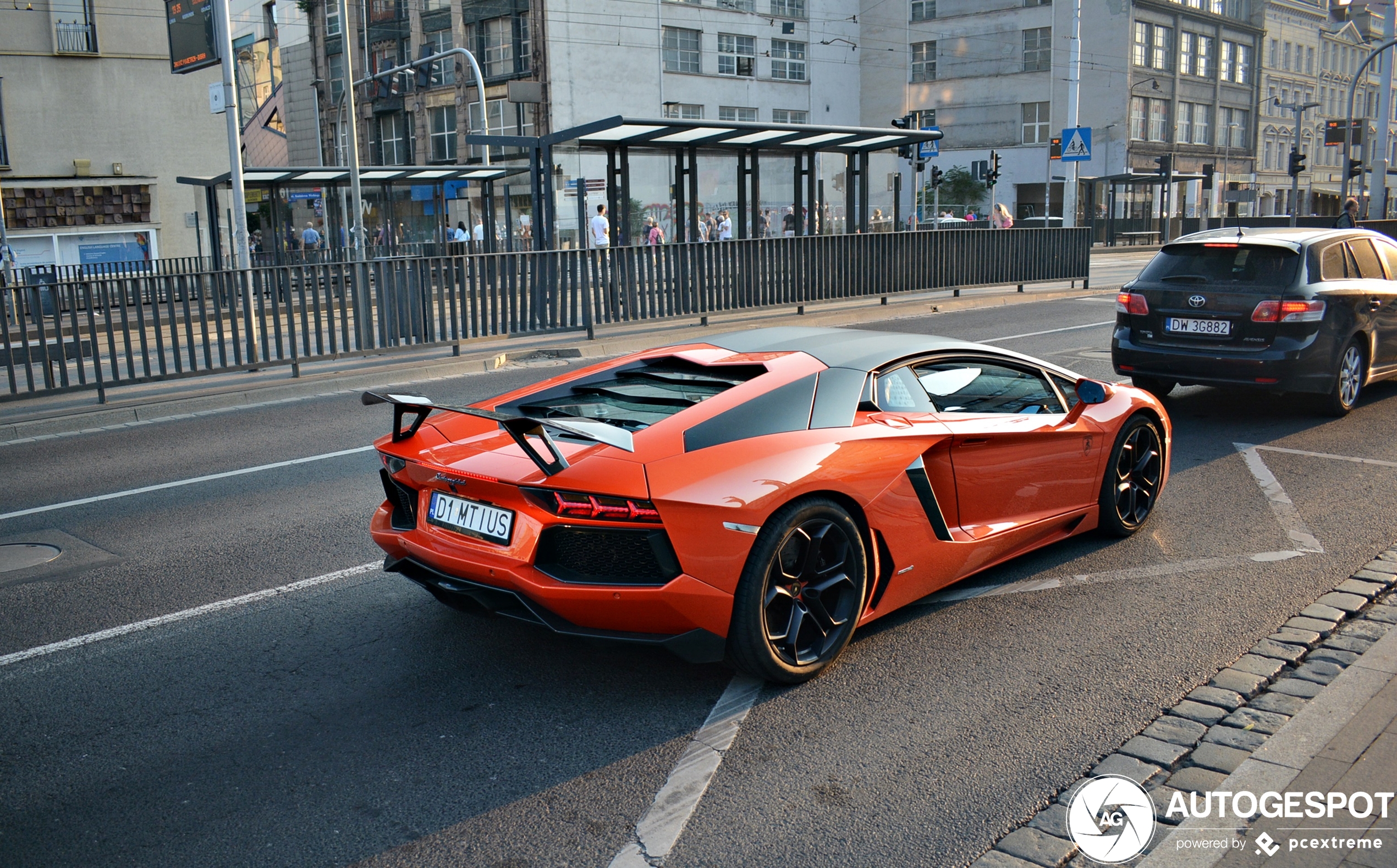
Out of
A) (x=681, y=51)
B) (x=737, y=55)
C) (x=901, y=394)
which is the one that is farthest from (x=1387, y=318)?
(x=737, y=55)

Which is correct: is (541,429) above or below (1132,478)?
above

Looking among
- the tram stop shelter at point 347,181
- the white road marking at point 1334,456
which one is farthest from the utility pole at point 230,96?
the white road marking at point 1334,456

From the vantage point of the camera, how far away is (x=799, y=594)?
4266 mm

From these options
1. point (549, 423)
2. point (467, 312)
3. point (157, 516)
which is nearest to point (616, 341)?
point (467, 312)

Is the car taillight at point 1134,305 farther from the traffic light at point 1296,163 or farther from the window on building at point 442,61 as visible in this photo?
the window on building at point 442,61

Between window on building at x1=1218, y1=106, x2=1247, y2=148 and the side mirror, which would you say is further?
window on building at x1=1218, y1=106, x2=1247, y2=148

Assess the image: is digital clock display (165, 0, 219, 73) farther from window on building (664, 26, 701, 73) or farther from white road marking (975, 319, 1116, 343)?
window on building (664, 26, 701, 73)

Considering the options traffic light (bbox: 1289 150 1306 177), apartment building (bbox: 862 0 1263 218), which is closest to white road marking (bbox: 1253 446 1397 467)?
traffic light (bbox: 1289 150 1306 177)

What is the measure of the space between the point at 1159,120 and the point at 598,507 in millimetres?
69537

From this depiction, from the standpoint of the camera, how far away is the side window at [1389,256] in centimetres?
1012

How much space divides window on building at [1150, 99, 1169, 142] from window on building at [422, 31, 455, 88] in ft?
129

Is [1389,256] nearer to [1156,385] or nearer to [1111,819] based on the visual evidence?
[1156,385]

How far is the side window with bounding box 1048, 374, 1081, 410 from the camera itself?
572 cm

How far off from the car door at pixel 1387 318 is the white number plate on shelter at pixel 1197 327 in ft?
4.73
